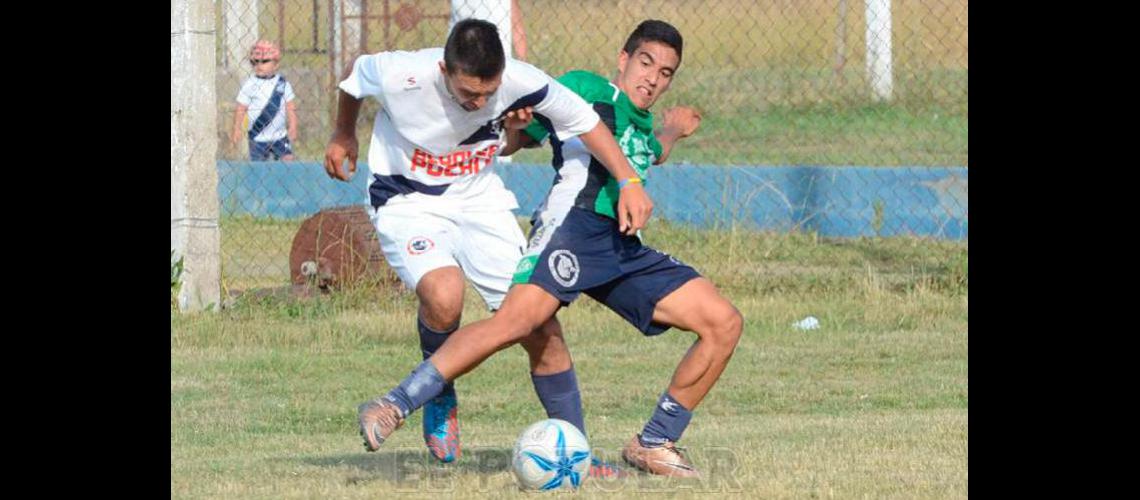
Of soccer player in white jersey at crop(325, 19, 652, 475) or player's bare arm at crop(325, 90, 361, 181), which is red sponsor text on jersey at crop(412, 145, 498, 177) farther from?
player's bare arm at crop(325, 90, 361, 181)

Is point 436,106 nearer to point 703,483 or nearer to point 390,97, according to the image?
point 390,97

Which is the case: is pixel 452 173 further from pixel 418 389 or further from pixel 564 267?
pixel 418 389

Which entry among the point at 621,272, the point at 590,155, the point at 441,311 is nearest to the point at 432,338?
the point at 441,311

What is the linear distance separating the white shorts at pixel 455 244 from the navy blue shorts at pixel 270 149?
32.3 ft

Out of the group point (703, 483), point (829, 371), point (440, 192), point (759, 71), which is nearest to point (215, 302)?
point (829, 371)

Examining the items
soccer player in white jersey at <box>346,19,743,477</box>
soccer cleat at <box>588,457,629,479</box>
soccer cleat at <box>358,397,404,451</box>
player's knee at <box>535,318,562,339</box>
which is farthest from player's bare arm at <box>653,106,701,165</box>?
soccer cleat at <box>358,397,404,451</box>

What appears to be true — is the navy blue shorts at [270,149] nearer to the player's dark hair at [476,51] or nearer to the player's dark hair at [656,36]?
the player's dark hair at [656,36]

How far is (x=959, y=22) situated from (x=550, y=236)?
1339 cm

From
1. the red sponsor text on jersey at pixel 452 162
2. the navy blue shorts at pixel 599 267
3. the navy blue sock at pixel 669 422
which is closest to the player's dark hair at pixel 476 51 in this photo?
the red sponsor text on jersey at pixel 452 162

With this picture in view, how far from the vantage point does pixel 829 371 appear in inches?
414

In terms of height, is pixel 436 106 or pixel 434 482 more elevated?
pixel 436 106

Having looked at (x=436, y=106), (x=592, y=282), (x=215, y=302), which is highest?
(x=436, y=106)

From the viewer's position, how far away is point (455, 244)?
7.18m

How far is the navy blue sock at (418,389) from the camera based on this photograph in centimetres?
646
